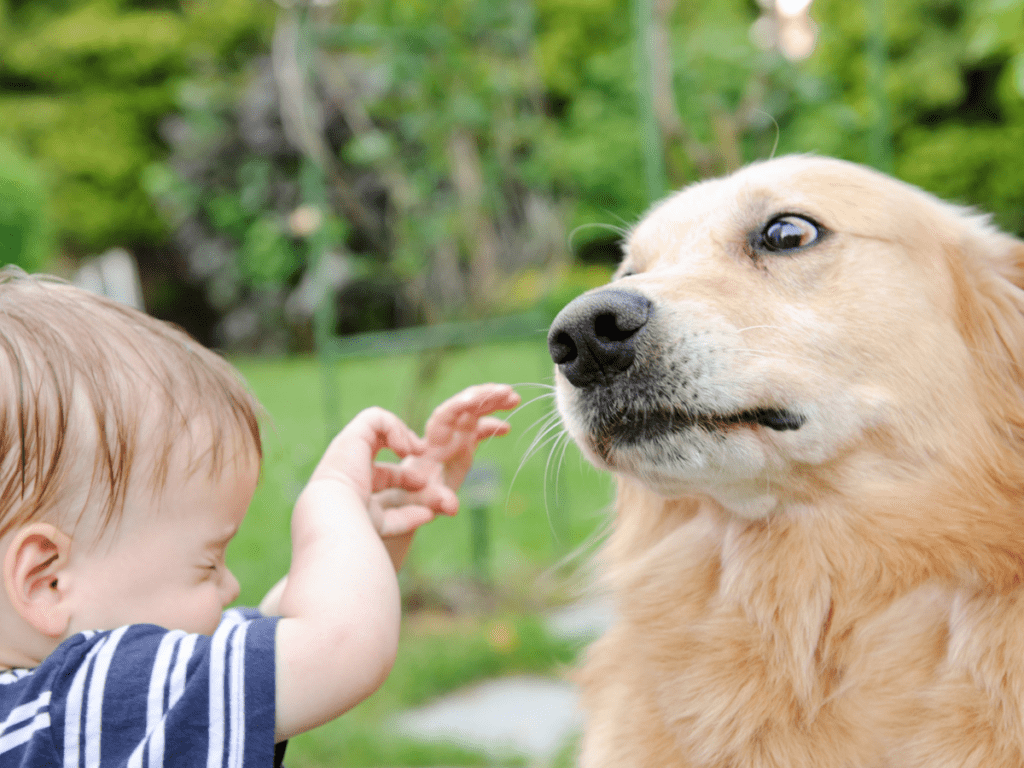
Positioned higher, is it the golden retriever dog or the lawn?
the golden retriever dog

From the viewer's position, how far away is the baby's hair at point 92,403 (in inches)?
44.4

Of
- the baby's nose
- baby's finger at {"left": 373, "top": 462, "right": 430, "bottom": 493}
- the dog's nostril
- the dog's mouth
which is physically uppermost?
the dog's nostril

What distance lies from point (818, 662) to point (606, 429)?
0.52 meters

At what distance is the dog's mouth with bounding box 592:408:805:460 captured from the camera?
1.43 meters

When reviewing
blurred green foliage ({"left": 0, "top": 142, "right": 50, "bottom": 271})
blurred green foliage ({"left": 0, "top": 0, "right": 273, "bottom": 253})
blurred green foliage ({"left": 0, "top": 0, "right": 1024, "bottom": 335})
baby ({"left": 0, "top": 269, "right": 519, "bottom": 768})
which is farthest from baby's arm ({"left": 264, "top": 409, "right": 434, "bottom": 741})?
blurred green foliage ({"left": 0, "top": 0, "right": 273, "bottom": 253})

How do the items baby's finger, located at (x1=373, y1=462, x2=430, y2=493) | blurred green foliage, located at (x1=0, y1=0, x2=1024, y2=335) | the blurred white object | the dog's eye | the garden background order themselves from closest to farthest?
baby's finger, located at (x1=373, y1=462, x2=430, y2=493), the dog's eye, the blurred white object, the garden background, blurred green foliage, located at (x1=0, y1=0, x2=1024, y2=335)

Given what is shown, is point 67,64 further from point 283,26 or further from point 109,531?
point 109,531

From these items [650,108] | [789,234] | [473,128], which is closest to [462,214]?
[473,128]

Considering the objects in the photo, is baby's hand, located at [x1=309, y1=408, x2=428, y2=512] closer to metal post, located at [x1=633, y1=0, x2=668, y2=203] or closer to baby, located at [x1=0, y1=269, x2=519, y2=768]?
baby, located at [x1=0, y1=269, x2=519, y2=768]

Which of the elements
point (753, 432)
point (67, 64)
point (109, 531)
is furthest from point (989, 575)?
point (67, 64)

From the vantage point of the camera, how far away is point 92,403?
1.18 m

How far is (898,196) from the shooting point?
1.69 metres

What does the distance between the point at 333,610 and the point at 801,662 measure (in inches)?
30.2

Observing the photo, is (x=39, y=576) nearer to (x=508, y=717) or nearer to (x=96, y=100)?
(x=508, y=717)
